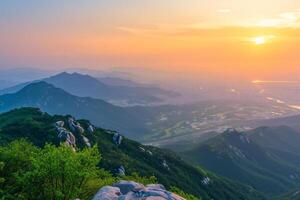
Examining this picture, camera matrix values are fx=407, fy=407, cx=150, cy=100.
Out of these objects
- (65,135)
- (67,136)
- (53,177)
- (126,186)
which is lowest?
(67,136)

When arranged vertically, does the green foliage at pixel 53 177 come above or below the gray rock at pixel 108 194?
below

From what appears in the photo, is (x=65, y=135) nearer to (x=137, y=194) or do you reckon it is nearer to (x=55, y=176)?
(x=55, y=176)

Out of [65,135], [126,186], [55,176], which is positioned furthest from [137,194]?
[65,135]

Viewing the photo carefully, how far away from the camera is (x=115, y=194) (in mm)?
44781

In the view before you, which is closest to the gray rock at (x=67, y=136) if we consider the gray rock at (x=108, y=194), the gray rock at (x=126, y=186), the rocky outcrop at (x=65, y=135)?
the rocky outcrop at (x=65, y=135)

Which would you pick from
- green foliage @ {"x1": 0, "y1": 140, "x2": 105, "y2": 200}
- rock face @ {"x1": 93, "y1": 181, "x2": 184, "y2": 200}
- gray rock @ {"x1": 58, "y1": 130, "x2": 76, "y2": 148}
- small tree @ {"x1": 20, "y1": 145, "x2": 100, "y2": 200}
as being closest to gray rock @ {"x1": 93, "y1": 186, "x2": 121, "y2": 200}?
rock face @ {"x1": 93, "y1": 181, "x2": 184, "y2": 200}

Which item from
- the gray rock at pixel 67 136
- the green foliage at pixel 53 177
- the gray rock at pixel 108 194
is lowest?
the gray rock at pixel 67 136

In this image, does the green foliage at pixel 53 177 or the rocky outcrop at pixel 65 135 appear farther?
the rocky outcrop at pixel 65 135

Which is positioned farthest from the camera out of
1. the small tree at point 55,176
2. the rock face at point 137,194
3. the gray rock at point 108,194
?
the small tree at point 55,176

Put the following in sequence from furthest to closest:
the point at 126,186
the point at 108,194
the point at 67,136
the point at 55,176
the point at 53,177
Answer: the point at 67,136
the point at 53,177
the point at 55,176
the point at 126,186
the point at 108,194

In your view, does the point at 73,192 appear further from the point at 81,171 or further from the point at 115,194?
the point at 115,194

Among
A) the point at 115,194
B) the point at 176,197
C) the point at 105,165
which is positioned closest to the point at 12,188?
the point at 115,194

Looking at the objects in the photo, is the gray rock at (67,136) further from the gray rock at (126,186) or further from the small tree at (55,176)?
the gray rock at (126,186)

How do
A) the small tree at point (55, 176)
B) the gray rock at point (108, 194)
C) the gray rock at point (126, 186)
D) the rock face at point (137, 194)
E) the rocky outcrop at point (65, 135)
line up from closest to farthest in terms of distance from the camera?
the rock face at point (137, 194)
the gray rock at point (108, 194)
the gray rock at point (126, 186)
the small tree at point (55, 176)
the rocky outcrop at point (65, 135)
